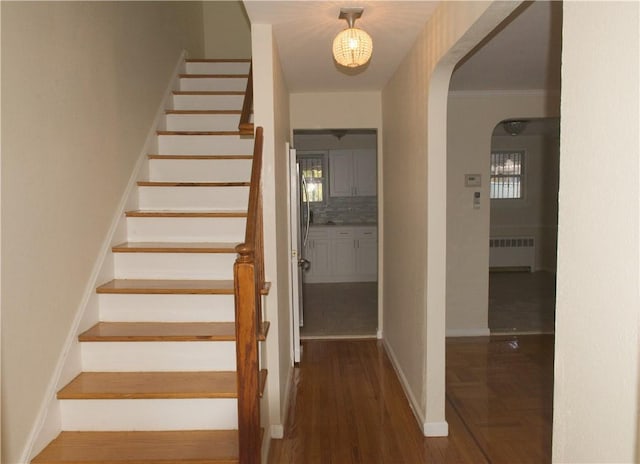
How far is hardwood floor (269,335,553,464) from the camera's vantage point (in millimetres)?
2496

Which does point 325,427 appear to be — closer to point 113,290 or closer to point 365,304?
point 113,290

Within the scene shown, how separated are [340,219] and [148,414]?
19.8ft

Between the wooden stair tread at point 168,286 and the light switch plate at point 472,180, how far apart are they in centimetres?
278

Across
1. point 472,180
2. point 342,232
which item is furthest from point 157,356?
point 342,232

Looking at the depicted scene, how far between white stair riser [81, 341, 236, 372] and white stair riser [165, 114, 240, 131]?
79.3 inches

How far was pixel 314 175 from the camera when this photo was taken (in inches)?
306

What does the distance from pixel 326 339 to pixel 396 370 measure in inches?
41.1

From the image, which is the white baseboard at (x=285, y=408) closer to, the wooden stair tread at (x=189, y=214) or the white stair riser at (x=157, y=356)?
the white stair riser at (x=157, y=356)

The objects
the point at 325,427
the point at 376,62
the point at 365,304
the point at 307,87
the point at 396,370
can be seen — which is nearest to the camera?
the point at 325,427

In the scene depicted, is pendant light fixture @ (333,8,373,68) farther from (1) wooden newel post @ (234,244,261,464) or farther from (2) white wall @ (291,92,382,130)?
(2) white wall @ (291,92,382,130)

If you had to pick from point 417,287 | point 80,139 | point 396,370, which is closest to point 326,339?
point 396,370

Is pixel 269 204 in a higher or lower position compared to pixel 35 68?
lower

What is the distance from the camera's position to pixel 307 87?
406 cm

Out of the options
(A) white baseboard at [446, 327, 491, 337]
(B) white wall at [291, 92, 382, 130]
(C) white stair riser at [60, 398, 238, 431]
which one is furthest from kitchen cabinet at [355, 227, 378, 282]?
(C) white stair riser at [60, 398, 238, 431]
